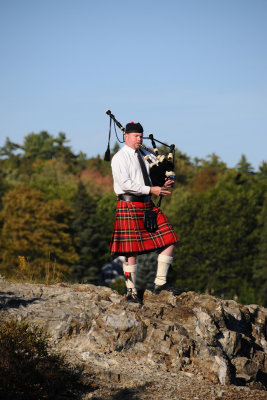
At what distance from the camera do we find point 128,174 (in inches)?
379

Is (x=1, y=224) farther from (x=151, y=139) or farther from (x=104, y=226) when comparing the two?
(x=151, y=139)

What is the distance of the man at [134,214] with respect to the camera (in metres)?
9.53

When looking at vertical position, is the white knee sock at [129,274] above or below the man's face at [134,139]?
below

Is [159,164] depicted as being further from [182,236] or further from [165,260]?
[182,236]

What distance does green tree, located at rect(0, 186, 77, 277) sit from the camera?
49.9 metres

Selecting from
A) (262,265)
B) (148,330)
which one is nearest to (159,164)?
(148,330)

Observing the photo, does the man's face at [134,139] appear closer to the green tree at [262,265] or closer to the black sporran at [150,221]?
the black sporran at [150,221]

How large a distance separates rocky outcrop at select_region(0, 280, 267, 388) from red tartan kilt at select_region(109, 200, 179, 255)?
896 millimetres

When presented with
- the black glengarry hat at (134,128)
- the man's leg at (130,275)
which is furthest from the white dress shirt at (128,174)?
the man's leg at (130,275)

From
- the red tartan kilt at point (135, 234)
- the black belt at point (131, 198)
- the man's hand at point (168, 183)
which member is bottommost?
the red tartan kilt at point (135, 234)

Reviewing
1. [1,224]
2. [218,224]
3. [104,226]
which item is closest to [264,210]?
[218,224]

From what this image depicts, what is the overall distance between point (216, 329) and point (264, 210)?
4710 centimetres

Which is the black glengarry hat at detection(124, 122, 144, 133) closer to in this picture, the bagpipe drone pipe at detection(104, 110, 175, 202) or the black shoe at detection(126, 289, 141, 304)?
the bagpipe drone pipe at detection(104, 110, 175, 202)

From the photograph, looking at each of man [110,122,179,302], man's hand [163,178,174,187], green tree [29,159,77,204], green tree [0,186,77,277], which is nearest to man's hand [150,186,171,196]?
man [110,122,179,302]
